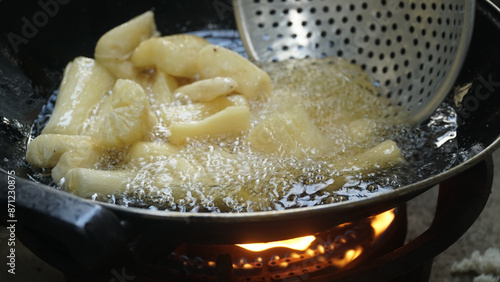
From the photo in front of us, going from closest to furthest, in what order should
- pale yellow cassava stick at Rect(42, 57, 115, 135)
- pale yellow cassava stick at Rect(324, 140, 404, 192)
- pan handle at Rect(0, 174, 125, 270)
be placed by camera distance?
pan handle at Rect(0, 174, 125, 270) → pale yellow cassava stick at Rect(324, 140, 404, 192) → pale yellow cassava stick at Rect(42, 57, 115, 135)

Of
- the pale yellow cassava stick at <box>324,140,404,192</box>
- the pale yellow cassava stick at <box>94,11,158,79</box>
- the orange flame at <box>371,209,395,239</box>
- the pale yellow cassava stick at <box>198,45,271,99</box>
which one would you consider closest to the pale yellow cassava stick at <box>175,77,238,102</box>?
the pale yellow cassava stick at <box>198,45,271,99</box>

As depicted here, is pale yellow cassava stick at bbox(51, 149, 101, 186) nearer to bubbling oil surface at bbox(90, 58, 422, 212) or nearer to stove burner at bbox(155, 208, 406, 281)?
bubbling oil surface at bbox(90, 58, 422, 212)

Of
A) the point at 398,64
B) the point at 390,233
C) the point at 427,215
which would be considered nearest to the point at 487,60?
the point at 398,64

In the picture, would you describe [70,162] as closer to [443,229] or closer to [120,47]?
[120,47]

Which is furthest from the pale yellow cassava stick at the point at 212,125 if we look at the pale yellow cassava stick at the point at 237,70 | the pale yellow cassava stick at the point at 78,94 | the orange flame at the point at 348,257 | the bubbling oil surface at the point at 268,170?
the orange flame at the point at 348,257

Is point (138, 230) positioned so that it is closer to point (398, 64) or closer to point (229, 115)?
point (229, 115)

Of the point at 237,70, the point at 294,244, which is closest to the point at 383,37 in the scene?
the point at 237,70
